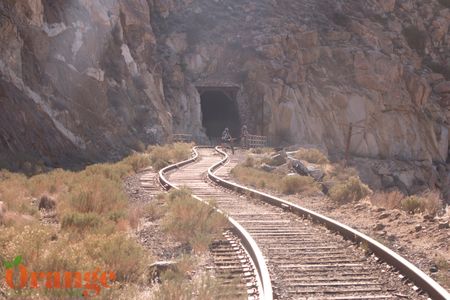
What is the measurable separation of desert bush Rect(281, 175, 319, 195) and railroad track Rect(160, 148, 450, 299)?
4.43m

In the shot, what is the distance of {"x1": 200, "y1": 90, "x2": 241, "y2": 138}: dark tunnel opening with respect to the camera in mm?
47781

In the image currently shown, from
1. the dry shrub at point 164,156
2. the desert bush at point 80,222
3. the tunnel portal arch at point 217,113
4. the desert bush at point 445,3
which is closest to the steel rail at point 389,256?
the desert bush at point 80,222

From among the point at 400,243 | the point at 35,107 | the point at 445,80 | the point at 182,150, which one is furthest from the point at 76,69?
the point at 445,80

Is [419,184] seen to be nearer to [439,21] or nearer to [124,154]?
[439,21]

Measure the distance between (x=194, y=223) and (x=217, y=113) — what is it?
41.5 m

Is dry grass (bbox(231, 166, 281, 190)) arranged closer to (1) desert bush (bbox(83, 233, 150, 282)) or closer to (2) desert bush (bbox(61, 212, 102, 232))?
(2) desert bush (bbox(61, 212, 102, 232))

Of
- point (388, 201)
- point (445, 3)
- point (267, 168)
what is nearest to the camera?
point (388, 201)

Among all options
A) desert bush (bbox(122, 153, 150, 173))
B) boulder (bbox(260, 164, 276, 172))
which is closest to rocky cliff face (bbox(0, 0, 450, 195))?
desert bush (bbox(122, 153, 150, 173))

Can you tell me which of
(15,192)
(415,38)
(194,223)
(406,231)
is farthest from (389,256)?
(415,38)

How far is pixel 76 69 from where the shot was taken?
24.5 metres

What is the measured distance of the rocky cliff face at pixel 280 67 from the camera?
2911 cm

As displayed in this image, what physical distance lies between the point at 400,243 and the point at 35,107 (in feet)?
51.2

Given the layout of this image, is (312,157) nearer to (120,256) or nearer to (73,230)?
(73,230)

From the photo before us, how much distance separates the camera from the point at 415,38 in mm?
51562
